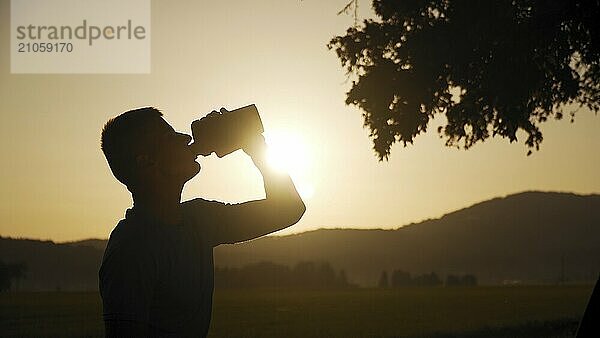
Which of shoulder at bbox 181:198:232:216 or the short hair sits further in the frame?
shoulder at bbox 181:198:232:216

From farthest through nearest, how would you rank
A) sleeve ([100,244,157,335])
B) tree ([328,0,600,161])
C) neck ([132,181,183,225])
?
tree ([328,0,600,161]) → neck ([132,181,183,225]) → sleeve ([100,244,157,335])

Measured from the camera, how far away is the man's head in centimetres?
341

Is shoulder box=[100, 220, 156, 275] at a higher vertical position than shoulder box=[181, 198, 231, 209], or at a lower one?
lower

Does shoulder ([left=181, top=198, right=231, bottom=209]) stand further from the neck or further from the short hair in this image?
the short hair

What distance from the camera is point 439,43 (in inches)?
626

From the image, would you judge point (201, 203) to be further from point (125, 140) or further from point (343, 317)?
point (343, 317)

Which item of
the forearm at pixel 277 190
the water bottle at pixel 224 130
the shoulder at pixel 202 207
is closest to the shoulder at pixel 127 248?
the shoulder at pixel 202 207

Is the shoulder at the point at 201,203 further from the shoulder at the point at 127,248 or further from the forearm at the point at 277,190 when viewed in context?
the shoulder at the point at 127,248

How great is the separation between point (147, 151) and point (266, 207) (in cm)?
61

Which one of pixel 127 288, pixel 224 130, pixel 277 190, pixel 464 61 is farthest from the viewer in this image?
pixel 464 61

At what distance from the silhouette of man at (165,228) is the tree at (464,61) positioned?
12.4 m

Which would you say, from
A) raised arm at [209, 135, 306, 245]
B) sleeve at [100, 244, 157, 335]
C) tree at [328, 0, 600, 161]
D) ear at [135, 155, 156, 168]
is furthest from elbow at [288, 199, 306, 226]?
tree at [328, 0, 600, 161]

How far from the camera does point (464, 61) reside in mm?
15930

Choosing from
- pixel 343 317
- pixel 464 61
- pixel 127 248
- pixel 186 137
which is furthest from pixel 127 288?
pixel 343 317
